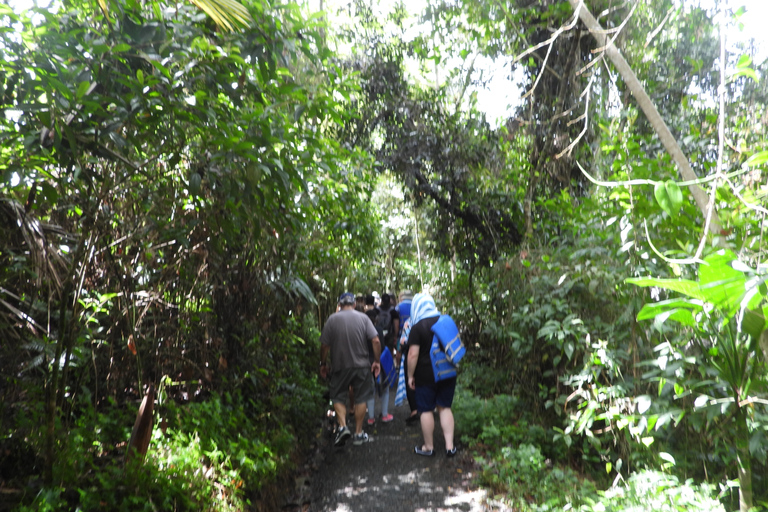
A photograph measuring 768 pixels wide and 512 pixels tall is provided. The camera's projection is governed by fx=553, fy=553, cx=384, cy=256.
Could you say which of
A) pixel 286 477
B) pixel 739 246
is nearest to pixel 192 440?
pixel 286 477

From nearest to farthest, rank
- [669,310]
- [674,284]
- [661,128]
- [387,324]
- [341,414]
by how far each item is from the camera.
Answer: [674,284] < [669,310] < [661,128] < [341,414] < [387,324]

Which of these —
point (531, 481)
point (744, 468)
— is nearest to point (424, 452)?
point (531, 481)

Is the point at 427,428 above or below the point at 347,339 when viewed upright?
below

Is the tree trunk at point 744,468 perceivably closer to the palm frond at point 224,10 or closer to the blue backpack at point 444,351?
the blue backpack at point 444,351

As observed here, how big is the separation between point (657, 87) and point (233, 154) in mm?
7742

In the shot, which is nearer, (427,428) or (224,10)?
(224,10)

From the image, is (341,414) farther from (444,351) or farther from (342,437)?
(444,351)

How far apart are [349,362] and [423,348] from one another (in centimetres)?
113

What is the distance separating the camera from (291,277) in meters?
6.45

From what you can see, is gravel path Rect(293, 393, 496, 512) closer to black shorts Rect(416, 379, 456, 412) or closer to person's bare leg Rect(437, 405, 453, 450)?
person's bare leg Rect(437, 405, 453, 450)

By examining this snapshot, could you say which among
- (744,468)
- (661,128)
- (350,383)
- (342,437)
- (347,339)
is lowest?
(744,468)

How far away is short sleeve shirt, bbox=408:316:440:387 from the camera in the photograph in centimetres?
638

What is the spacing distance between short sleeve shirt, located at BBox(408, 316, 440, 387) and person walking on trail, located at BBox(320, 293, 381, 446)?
0.96 meters

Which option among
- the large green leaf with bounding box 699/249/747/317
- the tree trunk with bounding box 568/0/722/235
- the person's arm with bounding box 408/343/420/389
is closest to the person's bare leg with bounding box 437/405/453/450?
the person's arm with bounding box 408/343/420/389
